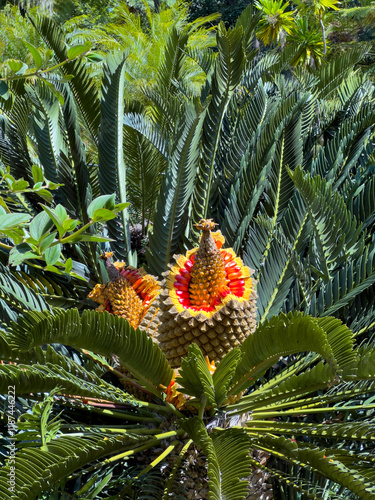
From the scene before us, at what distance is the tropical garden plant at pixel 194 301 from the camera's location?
125cm

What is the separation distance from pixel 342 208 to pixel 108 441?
120 cm

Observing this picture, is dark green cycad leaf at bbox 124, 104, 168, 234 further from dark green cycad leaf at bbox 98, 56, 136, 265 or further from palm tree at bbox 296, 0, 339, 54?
palm tree at bbox 296, 0, 339, 54

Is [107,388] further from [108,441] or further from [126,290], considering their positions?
[126,290]

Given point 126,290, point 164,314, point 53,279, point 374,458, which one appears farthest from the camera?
point 53,279

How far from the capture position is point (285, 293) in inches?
87.1

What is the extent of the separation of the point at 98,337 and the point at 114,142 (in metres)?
1.46

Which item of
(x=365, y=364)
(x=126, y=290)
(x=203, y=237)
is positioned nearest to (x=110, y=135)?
(x=126, y=290)

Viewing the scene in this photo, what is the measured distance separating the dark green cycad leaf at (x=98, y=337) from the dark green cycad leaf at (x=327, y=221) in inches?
31.3

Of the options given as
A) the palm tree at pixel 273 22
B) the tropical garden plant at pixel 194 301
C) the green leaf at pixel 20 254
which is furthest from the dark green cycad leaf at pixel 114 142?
the palm tree at pixel 273 22

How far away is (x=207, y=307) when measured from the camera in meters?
1.80

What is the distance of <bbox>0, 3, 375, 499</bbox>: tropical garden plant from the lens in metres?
1.25

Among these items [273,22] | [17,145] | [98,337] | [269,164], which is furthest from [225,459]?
[273,22]

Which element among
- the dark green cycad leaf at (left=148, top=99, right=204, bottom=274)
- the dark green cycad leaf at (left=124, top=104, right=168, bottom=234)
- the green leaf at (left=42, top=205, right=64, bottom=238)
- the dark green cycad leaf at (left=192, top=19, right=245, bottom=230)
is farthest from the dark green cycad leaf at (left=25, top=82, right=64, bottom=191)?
the green leaf at (left=42, top=205, right=64, bottom=238)

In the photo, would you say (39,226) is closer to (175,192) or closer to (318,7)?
(175,192)
